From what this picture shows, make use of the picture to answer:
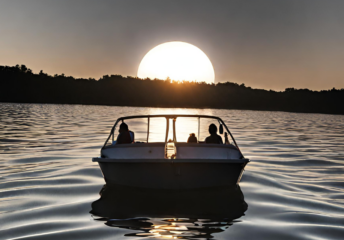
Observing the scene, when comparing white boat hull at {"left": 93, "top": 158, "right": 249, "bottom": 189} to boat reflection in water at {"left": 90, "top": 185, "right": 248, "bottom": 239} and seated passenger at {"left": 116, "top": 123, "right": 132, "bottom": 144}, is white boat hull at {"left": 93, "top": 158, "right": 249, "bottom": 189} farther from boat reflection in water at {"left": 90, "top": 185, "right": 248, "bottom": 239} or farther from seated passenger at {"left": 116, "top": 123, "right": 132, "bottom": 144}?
seated passenger at {"left": 116, "top": 123, "right": 132, "bottom": 144}

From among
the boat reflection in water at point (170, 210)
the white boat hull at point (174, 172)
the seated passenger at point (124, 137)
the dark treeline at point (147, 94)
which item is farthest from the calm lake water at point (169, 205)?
the dark treeline at point (147, 94)

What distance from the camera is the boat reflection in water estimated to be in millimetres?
6871

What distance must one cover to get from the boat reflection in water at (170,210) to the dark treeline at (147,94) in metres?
132

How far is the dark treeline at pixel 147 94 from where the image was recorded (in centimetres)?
14362

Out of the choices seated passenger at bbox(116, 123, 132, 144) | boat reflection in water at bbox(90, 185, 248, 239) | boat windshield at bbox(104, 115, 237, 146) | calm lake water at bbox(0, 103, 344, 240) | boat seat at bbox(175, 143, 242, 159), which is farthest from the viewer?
seated passenger at bbox(116, 123, 132, 144)

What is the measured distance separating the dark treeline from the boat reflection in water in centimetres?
13226

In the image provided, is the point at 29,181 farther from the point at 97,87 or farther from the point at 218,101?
the point at 97,87

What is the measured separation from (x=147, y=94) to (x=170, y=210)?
144853 mm

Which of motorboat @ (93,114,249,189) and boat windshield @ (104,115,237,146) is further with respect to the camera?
boat windshield @ (104,115,237,146)

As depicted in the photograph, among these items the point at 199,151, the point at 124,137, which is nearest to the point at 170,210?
the point at 199,151

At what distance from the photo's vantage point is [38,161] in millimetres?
14547

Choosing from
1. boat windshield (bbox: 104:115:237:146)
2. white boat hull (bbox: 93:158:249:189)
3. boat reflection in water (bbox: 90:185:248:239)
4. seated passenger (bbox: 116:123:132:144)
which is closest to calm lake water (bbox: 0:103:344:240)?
boat reflection in water (bbox: 90:185:248:239)

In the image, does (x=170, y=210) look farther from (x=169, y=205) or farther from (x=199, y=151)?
Result: (x=199, y=151)

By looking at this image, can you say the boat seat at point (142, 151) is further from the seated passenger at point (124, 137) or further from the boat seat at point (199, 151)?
the seated passenger at point (124, 137)
